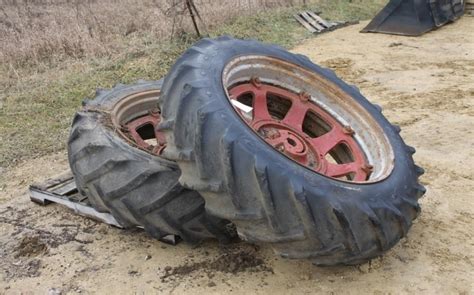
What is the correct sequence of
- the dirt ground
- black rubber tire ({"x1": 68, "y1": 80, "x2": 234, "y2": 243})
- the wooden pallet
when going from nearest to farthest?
the dirt ground, black rubber tire ({"x1": 68, "y1": 80, "x2": 234, "y2": 243}), the wooden pallet

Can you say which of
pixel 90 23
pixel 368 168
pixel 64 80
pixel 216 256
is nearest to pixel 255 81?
pixel 368 168

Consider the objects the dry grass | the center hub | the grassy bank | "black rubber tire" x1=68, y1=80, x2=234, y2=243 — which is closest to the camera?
"black rubber tire" x1=68, y1=80, x2=234, y2=243

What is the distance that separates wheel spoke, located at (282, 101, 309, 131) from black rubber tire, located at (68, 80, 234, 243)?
95 centimetres

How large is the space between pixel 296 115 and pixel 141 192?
4.32ft

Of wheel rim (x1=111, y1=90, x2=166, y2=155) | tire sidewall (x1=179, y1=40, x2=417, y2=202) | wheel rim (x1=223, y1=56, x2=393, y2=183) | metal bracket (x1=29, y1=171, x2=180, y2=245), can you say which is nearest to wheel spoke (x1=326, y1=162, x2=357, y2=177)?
wheel rim (x1=223, y1=56, x2=393, y2=183)

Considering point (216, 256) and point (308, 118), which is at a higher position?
point (308, 118)

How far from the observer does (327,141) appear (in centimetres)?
388

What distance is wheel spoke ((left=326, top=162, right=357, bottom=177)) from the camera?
3.63m

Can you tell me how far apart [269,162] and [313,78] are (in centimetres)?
150

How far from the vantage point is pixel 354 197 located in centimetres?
289

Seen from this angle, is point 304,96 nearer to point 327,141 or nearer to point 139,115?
point 327,141

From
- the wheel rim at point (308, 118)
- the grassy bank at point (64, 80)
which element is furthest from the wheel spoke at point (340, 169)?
the grassy bank at point (64, 80)

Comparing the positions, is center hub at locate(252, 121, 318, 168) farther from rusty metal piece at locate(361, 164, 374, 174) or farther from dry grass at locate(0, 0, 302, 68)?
dry grass at locate(0, 0, 302, 68)

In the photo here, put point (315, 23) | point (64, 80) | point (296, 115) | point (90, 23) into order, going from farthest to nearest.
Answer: point (315, 23), point (90, 23), point (64, 80), point (296, 115)
